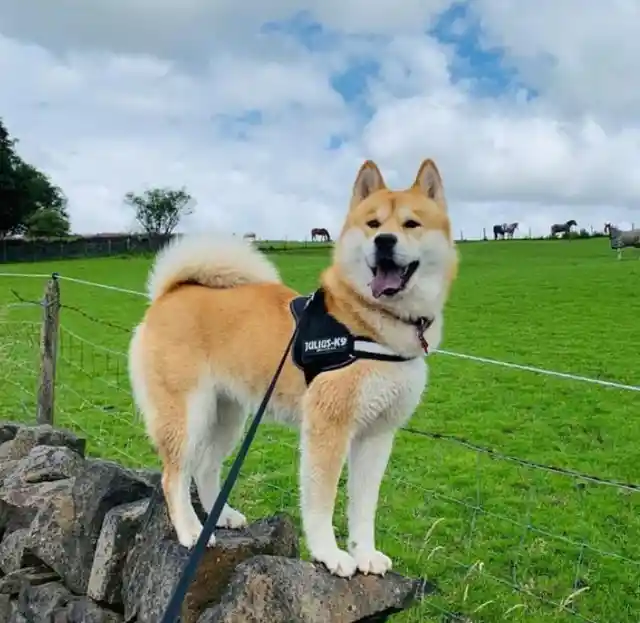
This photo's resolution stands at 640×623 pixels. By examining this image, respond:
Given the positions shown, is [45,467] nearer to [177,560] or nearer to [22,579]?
[22,579]

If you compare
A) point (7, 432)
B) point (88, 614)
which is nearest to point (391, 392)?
point (88, 614)

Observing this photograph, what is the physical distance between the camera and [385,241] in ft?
9.04

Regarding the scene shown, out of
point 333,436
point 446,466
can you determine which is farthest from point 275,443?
point 333,436

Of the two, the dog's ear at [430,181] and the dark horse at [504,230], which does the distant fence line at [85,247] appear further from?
the dog's ear at [430,181]

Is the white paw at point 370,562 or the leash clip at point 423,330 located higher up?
the leash clip at point 423,330

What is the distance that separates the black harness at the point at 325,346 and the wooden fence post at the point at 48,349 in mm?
3029

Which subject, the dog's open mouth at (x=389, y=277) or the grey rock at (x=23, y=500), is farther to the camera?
the grey rock at (x=23, y=500)

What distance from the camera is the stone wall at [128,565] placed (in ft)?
8.99

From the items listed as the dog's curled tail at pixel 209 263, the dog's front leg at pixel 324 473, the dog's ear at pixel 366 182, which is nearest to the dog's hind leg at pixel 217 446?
the dog's curled tail at pixel 209 263

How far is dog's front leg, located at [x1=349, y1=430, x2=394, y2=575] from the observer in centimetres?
297

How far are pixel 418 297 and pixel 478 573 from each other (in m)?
1.99

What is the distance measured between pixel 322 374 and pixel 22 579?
1822mm

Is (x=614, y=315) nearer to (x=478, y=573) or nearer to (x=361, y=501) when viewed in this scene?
(x=478, y=573)

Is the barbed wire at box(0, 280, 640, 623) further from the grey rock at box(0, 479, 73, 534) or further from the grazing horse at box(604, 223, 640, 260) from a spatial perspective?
the grazing horse at box(604, 223, 640, 260)
